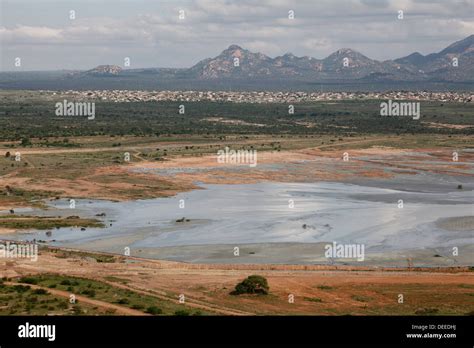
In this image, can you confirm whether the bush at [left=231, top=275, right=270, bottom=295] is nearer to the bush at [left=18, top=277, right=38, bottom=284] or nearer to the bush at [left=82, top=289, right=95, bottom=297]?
the bush at [left=82, top=289, right=95, bottom=297]

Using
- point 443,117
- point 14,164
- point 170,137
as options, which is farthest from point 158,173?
point 443,117

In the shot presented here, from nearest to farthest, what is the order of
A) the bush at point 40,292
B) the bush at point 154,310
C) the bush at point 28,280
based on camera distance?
the bush at point 154,310
the bush at point 40,292
the bush at point 28,280

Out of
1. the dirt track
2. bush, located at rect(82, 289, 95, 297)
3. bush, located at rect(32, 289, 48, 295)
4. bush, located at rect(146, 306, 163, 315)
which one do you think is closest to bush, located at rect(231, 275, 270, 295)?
the dirt track

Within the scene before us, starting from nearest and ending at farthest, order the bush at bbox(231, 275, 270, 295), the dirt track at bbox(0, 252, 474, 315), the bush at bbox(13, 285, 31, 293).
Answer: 1. the dirt track at bbox(0, 252, 474, 315)
2. the bush at bbox(13, 285, 31, 293)
3. the bush at bbox(231, 275, 270, 295)

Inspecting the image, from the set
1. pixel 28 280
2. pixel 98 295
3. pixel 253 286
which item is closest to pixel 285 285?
pixel 253 286

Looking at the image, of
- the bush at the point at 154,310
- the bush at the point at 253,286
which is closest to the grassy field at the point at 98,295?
the bush at the point at 154,310

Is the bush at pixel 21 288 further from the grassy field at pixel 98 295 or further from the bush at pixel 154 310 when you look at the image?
the bush at pixel 154 310
